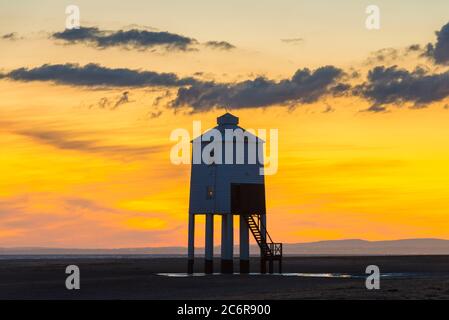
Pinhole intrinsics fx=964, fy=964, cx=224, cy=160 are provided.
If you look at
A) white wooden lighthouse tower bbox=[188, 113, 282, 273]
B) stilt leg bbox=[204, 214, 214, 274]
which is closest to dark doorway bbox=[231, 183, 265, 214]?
white wooden lighthouse tower bbox=[188, 113, 282, 273]

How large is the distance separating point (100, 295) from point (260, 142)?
2038 cm

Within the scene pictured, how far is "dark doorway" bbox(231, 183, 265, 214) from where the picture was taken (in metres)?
65.1

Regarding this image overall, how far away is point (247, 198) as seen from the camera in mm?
65688

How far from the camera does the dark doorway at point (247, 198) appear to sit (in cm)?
6512

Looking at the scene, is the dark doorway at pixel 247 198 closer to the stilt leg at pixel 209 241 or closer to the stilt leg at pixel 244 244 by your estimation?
the stilt leg at pixel 244 244

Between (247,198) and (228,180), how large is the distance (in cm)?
195

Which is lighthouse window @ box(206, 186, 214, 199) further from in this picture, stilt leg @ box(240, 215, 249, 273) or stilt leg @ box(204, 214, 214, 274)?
stilt leg @ box(240, 215, 249, 273)

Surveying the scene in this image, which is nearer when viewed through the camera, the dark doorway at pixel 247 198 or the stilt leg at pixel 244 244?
the dark doorway at pixel 247 198

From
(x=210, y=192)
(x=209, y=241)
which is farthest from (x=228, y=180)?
(x=209, y=241)

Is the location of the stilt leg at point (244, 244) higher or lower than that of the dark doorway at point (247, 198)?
lower

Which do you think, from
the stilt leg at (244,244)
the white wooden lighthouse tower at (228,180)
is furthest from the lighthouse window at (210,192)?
the stilt leg at (244,244)

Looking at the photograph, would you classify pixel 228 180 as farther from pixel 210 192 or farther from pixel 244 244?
pixel 244 244
